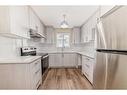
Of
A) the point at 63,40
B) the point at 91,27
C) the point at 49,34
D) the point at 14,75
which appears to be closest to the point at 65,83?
the point at 14,75

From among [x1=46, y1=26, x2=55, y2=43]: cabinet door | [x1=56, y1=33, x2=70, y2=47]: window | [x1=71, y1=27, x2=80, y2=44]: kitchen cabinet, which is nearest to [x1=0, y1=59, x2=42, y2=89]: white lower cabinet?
[x1=46, y1=26, x2=55, y2=43]: cabinet door

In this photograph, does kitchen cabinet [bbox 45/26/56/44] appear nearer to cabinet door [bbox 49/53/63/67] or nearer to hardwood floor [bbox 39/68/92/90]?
cabinet door [bbox 49/53/63/67]

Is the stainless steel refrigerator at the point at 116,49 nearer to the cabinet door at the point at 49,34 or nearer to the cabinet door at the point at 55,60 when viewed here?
the cabinet door at the point at 55,60

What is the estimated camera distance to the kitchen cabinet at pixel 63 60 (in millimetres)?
6250

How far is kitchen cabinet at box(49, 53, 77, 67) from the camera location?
625 cm

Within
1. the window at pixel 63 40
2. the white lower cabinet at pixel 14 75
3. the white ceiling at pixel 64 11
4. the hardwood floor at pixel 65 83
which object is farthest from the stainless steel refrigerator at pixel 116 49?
the window at pixel 63 40

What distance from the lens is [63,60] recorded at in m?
6.27

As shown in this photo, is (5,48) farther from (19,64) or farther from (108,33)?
(108,33)

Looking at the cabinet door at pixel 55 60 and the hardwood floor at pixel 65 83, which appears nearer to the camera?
the hardwood floor at pixel 65 83

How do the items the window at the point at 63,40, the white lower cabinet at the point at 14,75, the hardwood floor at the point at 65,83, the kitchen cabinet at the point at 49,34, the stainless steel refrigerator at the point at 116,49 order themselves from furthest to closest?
1. the window at the point at 63,40
2. the kitchen cabinet at the point at 49,34
3. the hardwood floor at the point at 65,83
4. the white lower cabinet at the point at 14,75
5. the stainless steel refrigerator at the point at 116,49

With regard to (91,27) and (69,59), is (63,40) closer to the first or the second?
(69,59)

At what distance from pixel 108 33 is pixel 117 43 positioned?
29 centimetres

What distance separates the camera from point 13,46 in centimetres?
268
